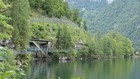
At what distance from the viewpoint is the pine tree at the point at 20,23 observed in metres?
65.1

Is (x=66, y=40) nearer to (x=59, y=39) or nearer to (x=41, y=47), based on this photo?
(x=59, y=39)

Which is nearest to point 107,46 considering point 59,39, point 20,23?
point 59,39

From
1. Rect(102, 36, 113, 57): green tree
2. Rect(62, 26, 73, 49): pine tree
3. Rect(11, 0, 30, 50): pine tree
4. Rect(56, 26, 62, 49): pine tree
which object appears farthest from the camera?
Rect(102, 36, 113, 57): green tree

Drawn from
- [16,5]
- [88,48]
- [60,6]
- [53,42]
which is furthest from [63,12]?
[16,5]

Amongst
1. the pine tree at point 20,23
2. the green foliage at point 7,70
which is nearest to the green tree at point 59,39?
the pine tree at point 20,23

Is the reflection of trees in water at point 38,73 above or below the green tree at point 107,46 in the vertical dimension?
below

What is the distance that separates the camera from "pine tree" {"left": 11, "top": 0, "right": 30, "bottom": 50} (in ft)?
214

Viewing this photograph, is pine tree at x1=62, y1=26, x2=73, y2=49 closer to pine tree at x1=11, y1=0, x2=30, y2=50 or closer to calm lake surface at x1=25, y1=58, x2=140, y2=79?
calm lake surface at x1=25, y1=58, x2=140, y2=79

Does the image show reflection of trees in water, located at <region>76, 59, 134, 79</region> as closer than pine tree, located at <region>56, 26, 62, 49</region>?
Yes

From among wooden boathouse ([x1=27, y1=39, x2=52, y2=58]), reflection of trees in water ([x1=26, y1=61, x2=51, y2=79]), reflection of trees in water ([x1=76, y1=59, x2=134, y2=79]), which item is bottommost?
reflection of trees in water ([x1=76, y1=59, x2=134, y2=79])

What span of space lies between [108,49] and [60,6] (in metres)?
26.4

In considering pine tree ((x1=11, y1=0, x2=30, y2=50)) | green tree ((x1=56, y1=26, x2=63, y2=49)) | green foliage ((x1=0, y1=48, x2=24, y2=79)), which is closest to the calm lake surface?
pine tree ((x1=11, y1=0, x2=30, y2=50))

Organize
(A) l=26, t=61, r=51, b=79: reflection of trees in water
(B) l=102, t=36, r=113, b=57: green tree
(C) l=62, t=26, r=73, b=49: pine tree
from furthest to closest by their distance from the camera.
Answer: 1. (B) l=102, t=36, r=113, b=57: green tree
2. (C) l=62, t=26, r=73, b=49: pine tree
3. (A) l=26, t=61, r=51, b=79: reflection of trees in water

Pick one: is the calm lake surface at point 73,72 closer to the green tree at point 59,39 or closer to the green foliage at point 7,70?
the green tree at point 59,39
